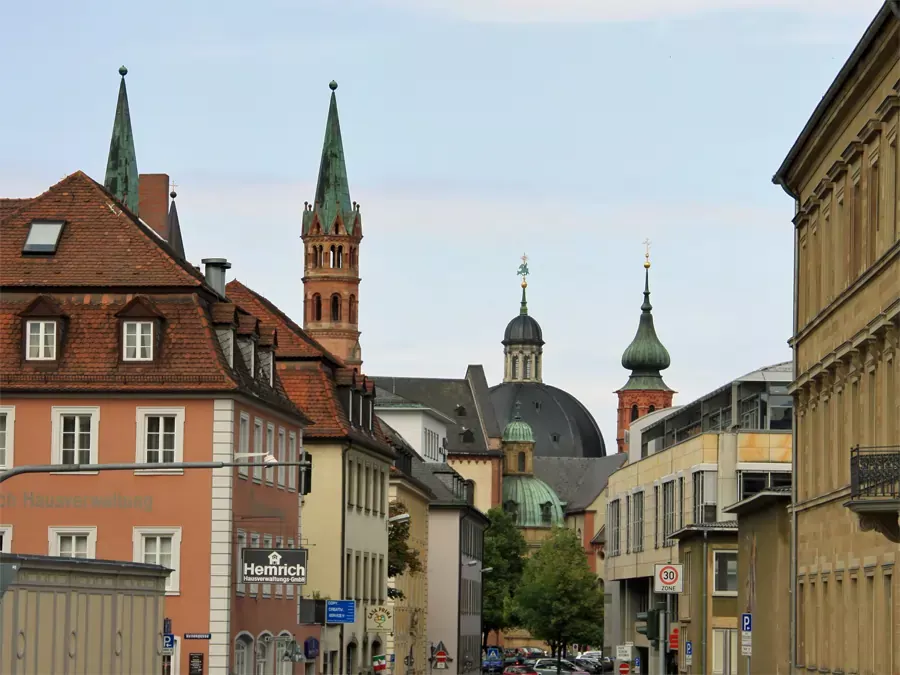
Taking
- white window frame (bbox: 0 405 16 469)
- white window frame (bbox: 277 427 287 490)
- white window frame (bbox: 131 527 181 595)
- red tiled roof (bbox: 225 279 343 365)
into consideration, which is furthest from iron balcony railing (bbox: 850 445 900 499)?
red tiled roof (bbox: 225 279 343 365)

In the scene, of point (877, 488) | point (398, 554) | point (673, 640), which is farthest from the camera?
point (398, 554)

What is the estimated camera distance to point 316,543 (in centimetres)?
6309

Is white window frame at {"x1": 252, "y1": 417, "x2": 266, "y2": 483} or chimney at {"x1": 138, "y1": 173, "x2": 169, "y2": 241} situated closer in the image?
white window frame at {"x1": 252, "y1": 417, "x2": 266, "y2": 483}

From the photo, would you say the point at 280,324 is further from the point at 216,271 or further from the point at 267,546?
the point at 267,546

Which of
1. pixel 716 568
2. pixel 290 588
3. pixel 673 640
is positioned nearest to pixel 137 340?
pixel 290 588

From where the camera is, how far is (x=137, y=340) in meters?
48.5

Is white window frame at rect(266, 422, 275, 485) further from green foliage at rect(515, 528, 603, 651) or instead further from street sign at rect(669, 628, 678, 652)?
green foliage at rect(515, 528, 603, 651)

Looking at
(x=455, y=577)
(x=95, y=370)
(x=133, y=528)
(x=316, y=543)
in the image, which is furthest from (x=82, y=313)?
(x=455, y=577)

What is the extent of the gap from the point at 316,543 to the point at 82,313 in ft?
53.5

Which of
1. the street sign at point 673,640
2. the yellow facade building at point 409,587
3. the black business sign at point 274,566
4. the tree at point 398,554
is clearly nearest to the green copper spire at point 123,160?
the yellow facade building at point 409,587

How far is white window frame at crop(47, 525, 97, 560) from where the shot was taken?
47.8 metres

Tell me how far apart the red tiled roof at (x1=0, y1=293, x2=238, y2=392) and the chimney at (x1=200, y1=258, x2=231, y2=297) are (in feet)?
21.9

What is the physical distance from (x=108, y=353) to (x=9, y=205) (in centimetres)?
742

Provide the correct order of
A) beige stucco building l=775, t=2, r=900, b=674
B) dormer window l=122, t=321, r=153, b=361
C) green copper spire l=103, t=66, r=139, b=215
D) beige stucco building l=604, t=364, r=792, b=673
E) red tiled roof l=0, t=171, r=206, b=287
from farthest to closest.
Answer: green copper spire l=103, t=66, r=139, b=215 → beige stucco building l=604, t=364, r=792, b=673 → red tiled roof l=0, t=171, r=206, b=287 → dormer window l=122, t=321, r=153, b=361 → beige stucco building l=775, t=2, r=900, b=674
